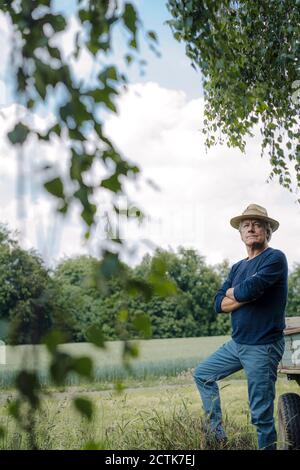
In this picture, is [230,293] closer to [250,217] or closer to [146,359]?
[250,217]

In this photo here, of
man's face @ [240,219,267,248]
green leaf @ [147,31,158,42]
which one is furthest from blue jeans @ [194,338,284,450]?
green leaf @ [147,31,158,42]

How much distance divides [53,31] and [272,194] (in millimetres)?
6720

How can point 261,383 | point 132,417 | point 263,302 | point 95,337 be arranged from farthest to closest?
point 132,417 < point 263,302 < point 261,383 < point 95,337

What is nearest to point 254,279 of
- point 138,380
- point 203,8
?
point 203,8

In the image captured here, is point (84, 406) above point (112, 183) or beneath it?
beneath

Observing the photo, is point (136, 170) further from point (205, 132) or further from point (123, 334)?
point (205, 132)

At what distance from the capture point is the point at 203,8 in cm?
409

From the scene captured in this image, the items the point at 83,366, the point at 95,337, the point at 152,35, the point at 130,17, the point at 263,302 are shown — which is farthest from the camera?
the point at 263,302

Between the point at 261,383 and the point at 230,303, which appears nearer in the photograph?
the point at 261,383

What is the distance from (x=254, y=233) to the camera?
355cm

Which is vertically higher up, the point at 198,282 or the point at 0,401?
the point at 198,282

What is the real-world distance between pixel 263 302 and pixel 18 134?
2.26m

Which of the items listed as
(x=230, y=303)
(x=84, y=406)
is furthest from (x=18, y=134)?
(x=230, y=303)

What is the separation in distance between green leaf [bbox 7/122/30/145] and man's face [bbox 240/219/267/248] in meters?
2.38
